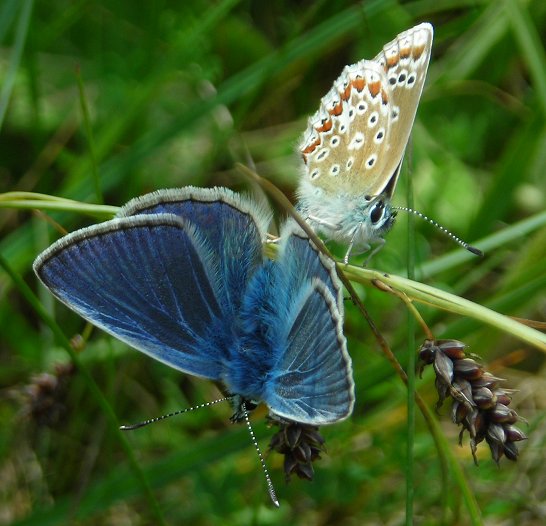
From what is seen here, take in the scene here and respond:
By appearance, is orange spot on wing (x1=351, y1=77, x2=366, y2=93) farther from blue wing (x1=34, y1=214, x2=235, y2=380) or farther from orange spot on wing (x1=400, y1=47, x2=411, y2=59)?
blue wing (x1=34, y1=214, x2=235, y2=380)

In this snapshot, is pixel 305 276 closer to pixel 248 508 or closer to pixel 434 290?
pixel 434 290

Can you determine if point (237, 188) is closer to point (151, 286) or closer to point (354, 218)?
point (354, 218)

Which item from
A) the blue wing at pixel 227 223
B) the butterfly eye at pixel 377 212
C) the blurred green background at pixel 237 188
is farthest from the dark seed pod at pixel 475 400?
the butterfly eye at pixel 377 212

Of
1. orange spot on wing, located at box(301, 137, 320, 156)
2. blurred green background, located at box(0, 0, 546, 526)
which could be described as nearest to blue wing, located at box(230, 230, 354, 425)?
blurred green background, located at box(0, 0, 546, 526)

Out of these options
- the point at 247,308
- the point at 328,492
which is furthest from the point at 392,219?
the point at 328,492

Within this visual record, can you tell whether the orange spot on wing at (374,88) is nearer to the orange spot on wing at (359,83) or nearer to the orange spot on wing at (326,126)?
the orange spot on wing at (359,83)

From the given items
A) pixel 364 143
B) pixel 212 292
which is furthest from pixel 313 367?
pixel 364 143

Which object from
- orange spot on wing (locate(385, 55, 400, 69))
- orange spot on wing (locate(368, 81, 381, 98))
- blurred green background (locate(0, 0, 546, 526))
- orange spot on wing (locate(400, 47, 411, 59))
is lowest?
blurred green background (locate(0, 0, 546, 526))
